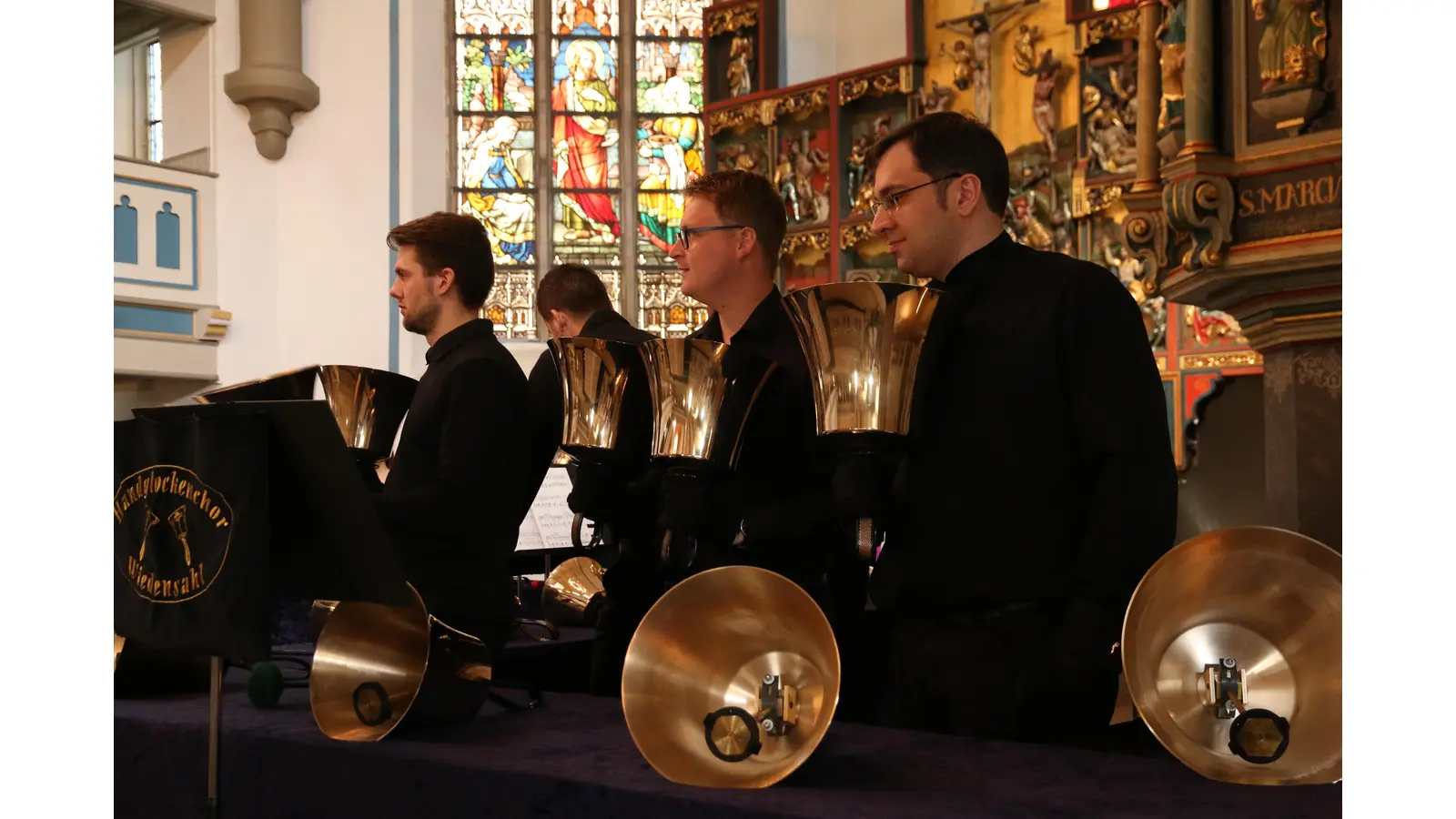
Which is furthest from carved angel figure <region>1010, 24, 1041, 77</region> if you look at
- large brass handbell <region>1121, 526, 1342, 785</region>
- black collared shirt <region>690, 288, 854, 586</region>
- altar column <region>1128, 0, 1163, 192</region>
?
large brass handbell <region>1121, 526, 1342, 785</region>

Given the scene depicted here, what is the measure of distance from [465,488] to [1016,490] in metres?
1.12

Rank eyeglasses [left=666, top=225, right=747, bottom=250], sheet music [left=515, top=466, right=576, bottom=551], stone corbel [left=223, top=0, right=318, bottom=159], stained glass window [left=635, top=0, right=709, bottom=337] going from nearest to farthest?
eyeglasses [left=666, top=225, right=747, bottom=250] → sheet music [left=515, top=466, right=576, bottom=551] → stone corbel [left=223, top=0, right=318, bottom=159] → stained glass window [left=635, top=0, right=709, bottom=337]

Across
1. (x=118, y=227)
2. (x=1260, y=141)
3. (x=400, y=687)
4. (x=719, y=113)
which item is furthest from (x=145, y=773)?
(x=118, y=227)

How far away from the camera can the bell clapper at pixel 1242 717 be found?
1.95m

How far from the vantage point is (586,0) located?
12.9 m

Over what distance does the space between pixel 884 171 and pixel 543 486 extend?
2350mm

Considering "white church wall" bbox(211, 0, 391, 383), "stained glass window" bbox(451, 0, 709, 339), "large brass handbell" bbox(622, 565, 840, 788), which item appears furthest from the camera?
"stained glass window" bbox(451, 0, 709, 339)

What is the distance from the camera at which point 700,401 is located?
2.59 metres

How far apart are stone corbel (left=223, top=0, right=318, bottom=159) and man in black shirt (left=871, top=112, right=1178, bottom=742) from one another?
1006 cm

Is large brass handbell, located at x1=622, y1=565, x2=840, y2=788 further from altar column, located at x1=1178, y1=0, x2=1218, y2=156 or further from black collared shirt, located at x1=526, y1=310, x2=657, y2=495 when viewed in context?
altar column, located at x1=1178, y1=0, x2=1218, y2=156

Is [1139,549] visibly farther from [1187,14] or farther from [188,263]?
[188,263]

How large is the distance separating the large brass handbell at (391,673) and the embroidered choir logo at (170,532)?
34cm

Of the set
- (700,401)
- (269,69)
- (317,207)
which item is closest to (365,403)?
(700,401)

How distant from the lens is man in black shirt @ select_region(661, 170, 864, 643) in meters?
2.79
